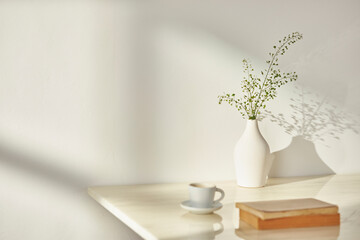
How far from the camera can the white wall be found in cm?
178

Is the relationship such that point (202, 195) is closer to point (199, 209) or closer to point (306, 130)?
point (199, 209)

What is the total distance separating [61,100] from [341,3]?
1.20m

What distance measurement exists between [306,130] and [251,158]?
1.34 ft

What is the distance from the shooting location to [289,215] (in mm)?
1328

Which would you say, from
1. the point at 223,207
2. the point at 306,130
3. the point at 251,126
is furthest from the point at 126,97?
the point at 306,130

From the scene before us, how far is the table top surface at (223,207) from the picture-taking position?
4.23ft

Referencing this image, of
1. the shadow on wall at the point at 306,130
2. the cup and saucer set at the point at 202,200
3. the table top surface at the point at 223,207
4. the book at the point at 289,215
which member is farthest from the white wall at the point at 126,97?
the book at the point at 289,215

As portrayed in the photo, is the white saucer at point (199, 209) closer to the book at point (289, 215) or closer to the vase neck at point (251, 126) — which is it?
the book at point (289, 215)

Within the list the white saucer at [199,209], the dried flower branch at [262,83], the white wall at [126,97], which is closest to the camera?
the white saucer at [199,209]

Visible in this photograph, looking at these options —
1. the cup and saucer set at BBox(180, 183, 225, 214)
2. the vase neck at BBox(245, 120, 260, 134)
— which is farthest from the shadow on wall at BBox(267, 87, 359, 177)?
the cup and saucer set at BBox(180, 183, 225, 214)

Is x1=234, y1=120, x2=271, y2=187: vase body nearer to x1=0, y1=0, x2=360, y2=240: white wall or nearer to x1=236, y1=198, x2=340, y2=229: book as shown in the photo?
x1=0, y1=0, x2=360, y2=240: white wall

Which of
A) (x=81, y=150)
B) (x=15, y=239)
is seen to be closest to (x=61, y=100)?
(x=81, y=150)

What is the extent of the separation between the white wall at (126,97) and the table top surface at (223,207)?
0.37 feet

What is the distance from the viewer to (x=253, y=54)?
206cm
